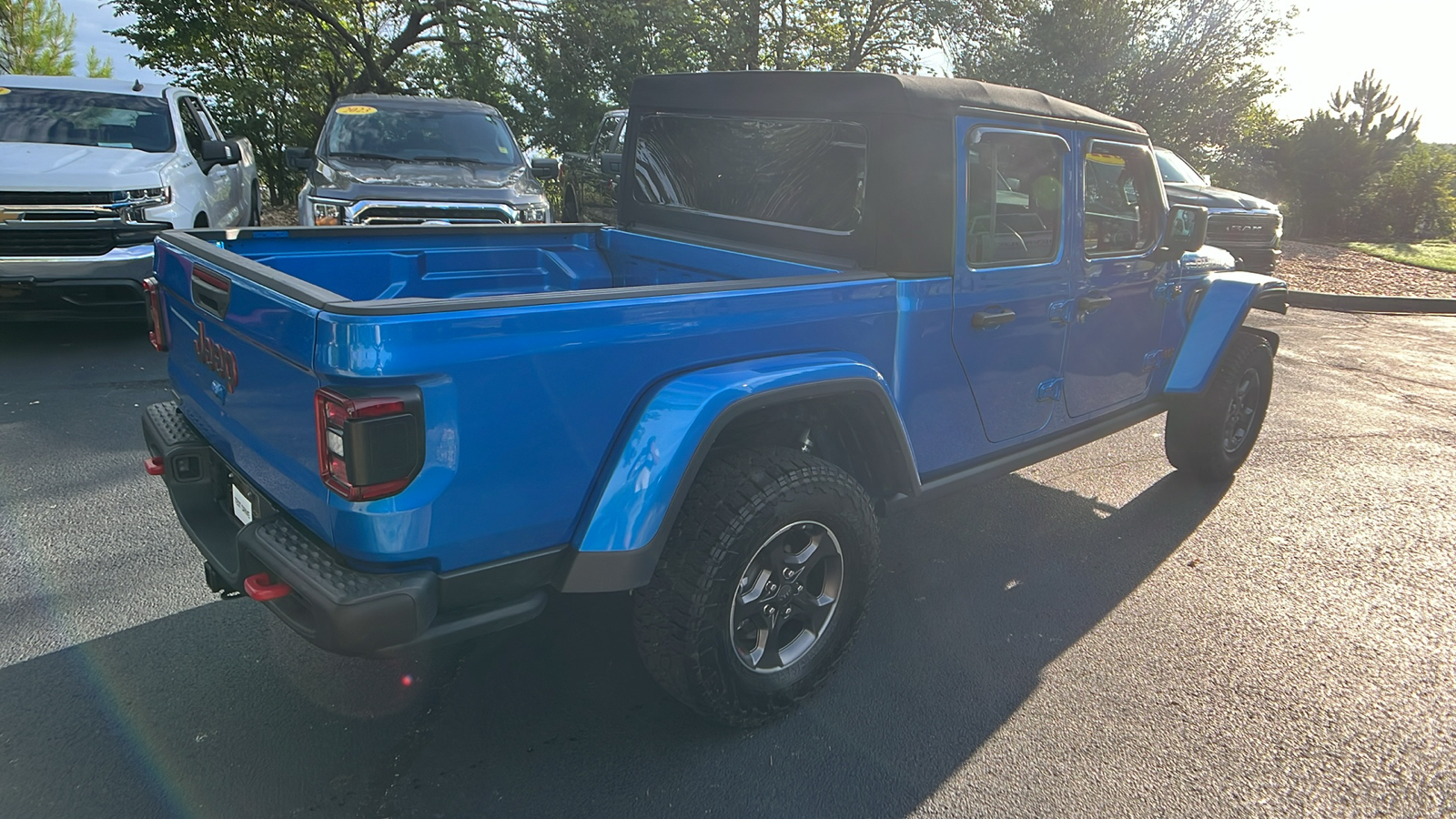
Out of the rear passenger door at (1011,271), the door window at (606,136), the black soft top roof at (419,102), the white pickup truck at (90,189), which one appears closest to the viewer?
the rear passenger door at (1011,271)

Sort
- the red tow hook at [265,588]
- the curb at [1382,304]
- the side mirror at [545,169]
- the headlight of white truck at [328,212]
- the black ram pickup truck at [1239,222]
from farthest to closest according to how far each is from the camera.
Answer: the black ram pickup truck at [1239,222] < the curb at [1382,304] < the side mirror at [545,169] < the headlight of white truck at [328,212] < the red tow hook at [265,588]

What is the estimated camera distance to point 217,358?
2.62 metres

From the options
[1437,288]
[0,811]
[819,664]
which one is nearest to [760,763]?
[819,664]

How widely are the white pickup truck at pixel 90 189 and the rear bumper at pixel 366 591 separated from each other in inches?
191

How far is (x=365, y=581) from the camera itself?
2080mm

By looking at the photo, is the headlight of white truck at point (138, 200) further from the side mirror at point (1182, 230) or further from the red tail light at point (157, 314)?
the side mirror at point (1182, 230)

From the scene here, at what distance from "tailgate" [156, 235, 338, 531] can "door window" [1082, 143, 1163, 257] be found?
9.44 ft

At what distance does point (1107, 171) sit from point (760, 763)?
9.15 ft

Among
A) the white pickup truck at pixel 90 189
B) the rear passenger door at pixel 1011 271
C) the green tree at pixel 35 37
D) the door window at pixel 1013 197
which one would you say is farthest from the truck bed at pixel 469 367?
the green tree at pixel 35 37

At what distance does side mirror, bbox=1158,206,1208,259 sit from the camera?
4.01 meters

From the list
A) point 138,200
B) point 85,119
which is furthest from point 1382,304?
point 85,119

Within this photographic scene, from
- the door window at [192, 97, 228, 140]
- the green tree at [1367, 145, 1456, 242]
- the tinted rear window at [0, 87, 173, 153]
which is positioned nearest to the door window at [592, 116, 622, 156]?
the door window at [192, 97, 228, 140]

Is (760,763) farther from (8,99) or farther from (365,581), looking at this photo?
(8,99)

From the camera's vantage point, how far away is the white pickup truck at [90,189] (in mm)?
6250
